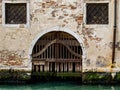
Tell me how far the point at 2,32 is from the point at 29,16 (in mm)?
922

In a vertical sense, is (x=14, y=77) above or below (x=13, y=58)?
below

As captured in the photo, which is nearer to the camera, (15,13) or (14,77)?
(14,77)

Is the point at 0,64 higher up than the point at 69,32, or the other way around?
the point at 69,32

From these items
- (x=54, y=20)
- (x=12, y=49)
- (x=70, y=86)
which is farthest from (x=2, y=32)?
(x=70, y=86)

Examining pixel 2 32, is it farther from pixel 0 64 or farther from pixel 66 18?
pixel 66 18

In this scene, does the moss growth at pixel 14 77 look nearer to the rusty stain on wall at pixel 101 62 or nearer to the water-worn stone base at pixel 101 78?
the water-worn stone base at pixel 101 78

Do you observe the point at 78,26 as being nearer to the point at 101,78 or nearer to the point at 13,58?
the point at 101,78

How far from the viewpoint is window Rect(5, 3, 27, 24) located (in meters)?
14.9

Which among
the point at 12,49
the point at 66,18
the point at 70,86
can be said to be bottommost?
the point at 70,86

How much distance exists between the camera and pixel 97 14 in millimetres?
14695

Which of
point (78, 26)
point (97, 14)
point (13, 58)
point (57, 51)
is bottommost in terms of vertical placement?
point (13, 58)

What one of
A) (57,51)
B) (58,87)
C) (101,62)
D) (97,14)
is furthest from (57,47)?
(97,14)

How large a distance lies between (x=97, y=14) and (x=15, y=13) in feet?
7.88

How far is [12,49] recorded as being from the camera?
48.7 feet
